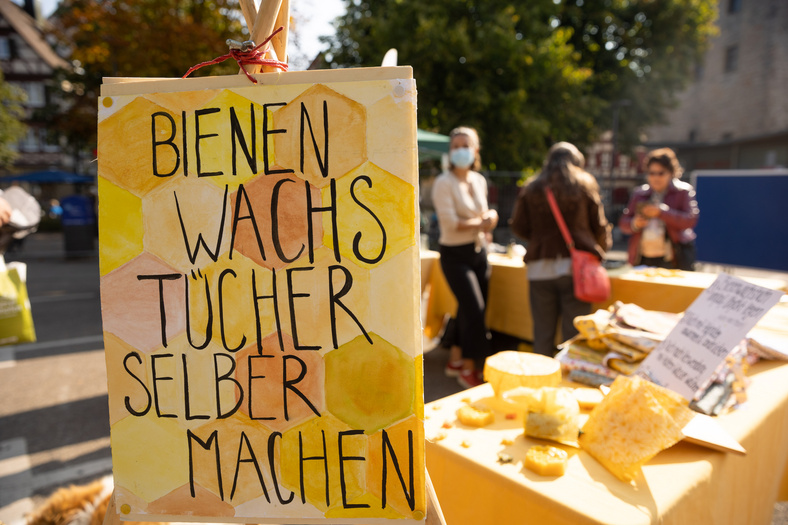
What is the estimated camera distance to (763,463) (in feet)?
4.85

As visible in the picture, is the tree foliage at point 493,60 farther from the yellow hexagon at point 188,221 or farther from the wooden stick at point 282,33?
the yellow hexagon at point 188,221

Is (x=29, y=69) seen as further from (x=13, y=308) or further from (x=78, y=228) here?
(x=13, y=308)

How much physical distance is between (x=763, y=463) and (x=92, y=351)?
17.4 feet

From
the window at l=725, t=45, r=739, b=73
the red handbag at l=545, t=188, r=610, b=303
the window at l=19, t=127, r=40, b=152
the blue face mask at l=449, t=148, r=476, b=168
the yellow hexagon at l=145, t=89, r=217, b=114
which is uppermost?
the window at l=725, t=45, r=739, b=73

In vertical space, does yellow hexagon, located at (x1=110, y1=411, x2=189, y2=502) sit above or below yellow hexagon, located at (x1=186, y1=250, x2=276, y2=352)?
below

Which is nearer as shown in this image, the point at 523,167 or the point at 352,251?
the point at 352,251

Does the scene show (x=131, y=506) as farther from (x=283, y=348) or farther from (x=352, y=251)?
(x=352, y=251)

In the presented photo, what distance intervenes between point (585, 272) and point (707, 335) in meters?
1.31

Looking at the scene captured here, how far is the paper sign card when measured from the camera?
4.49 feet

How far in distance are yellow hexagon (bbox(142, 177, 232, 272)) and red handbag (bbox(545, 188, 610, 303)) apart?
2.21 m

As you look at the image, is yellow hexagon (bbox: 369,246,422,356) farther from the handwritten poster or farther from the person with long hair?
the person with long hair

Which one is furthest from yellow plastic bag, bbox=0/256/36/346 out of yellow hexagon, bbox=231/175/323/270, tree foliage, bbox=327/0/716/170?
tree foliage, bbox=327/0/716/170

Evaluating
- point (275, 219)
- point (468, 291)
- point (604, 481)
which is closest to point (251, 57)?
point (275, 219)

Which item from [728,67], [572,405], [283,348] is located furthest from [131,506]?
[728,67]
